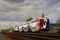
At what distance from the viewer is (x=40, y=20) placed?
35156 millimetres

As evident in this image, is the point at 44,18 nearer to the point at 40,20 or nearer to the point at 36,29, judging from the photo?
the point at 40,20

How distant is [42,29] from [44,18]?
2400 mm

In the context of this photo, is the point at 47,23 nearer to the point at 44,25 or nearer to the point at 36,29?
the point at 44,25

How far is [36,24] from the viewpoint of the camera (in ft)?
118

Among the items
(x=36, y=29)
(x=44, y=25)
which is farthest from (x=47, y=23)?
(x=36, y=29)

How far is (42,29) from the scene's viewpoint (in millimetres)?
34844

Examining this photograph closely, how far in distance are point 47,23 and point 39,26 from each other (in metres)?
1.84

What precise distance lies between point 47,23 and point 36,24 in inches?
103

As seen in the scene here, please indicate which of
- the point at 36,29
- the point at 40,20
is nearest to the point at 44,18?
the point at 40,20

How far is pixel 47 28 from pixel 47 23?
1.09 meters

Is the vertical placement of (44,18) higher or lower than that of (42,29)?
higher

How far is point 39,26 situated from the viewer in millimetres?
35000

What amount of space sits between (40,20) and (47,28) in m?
2.29

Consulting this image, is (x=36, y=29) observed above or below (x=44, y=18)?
below
